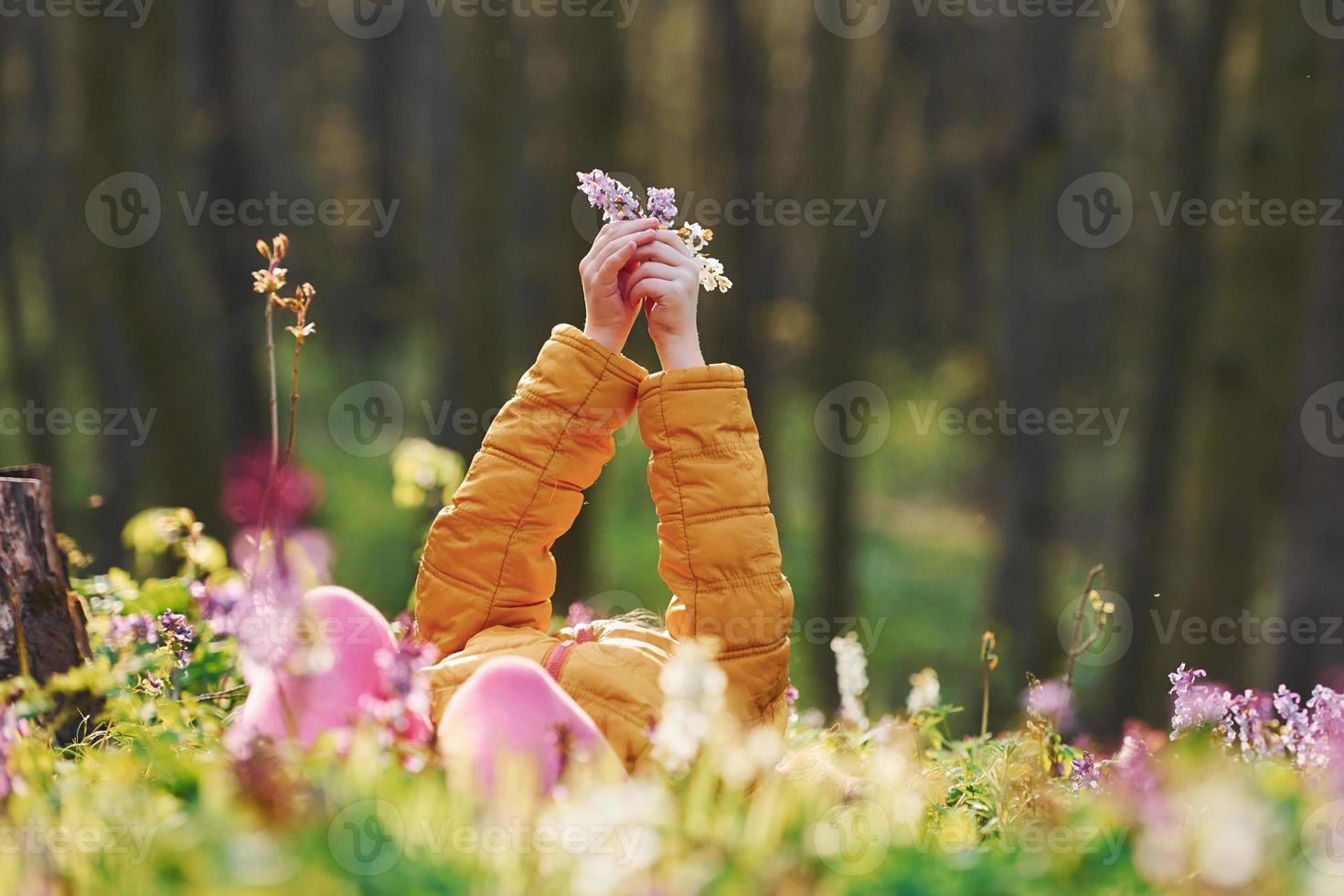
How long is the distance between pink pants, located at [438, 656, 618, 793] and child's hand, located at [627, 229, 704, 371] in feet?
3.19

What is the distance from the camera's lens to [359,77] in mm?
24547

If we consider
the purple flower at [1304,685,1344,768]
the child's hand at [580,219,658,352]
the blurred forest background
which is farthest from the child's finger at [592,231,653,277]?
the blurred forest background

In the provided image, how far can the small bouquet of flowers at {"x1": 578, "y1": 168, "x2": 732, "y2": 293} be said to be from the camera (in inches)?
119

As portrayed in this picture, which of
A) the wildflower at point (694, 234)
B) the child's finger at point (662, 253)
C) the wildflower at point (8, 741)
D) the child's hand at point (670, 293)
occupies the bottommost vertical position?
the wildflower at point (8, 741)

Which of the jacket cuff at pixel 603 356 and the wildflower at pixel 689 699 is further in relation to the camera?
the jacket cuff at pixel 603 356

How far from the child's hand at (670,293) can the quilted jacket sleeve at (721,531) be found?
95mm

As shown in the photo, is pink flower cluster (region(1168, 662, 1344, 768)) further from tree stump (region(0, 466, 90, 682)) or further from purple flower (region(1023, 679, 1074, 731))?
tree stump (region(0, 466, 90, 682))

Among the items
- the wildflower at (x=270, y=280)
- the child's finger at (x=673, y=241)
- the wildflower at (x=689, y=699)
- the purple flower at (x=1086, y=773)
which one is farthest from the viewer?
the child's finger at (x=673, y=241)

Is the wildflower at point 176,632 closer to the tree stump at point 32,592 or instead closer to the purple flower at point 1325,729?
the tree stump at point 32,592

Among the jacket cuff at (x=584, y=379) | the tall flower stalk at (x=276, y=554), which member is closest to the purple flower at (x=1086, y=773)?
the jacket cuff at (x=584, y=379)

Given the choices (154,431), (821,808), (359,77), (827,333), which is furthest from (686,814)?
(359,77)

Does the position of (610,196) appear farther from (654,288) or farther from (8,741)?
(8,741)

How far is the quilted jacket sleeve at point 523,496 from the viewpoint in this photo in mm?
3029

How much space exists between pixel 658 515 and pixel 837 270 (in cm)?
755
